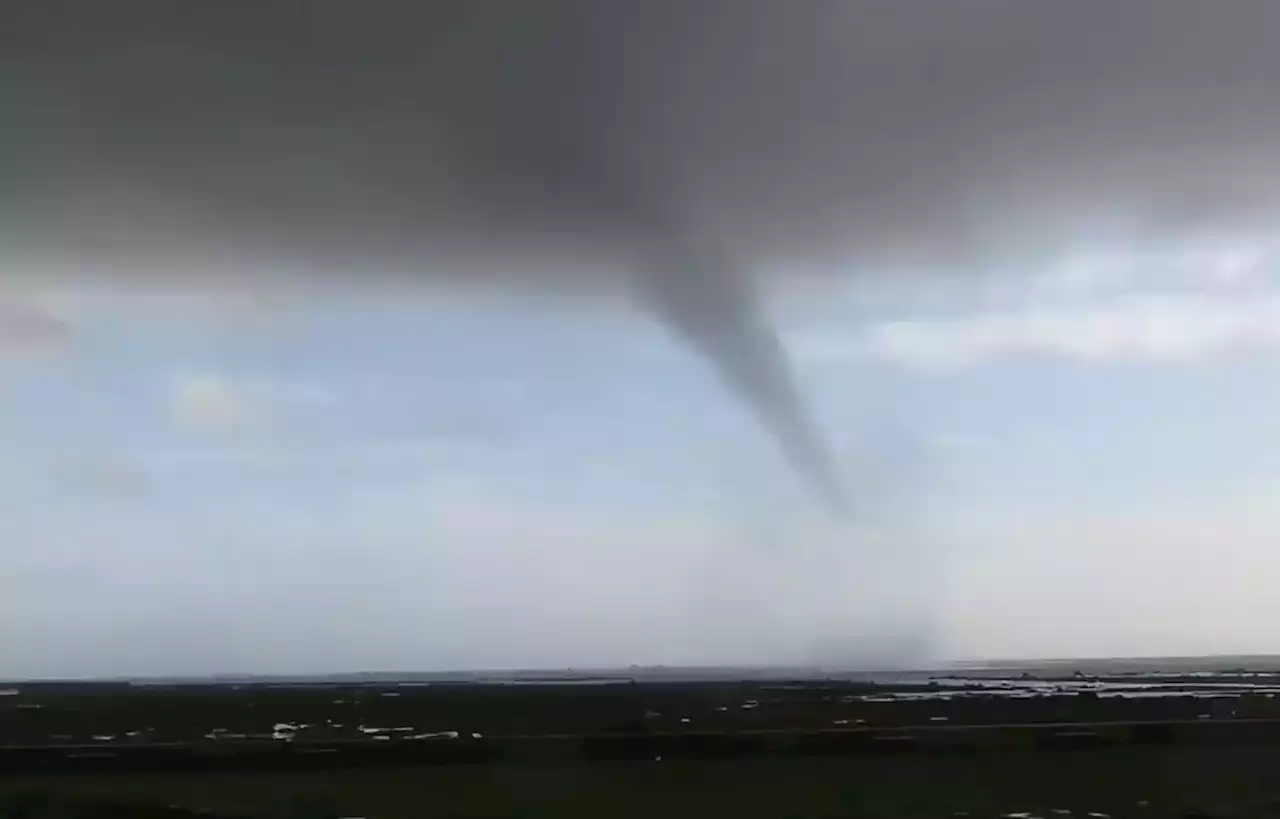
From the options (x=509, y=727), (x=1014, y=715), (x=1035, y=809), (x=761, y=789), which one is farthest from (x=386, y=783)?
(x=1014, y=715)

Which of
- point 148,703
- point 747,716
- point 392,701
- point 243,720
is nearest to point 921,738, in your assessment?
point 747,716

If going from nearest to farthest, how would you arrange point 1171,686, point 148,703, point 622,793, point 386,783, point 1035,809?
point 1035,809
point 622,793
point 386,783
point 148,703
point 1171,686

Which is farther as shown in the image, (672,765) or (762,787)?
(672,765)

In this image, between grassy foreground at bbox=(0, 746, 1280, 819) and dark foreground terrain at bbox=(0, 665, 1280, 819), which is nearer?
grassy foreground at bbox=(0, 746, 1280, 819)

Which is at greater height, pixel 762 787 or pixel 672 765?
pixel 672 765

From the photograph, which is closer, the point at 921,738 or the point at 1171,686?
the point at 921,738

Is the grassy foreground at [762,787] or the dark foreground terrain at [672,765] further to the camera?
the dark foreground terrain at [672,765]

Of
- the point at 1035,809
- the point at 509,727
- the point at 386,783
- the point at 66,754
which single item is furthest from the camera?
the point at 509,727

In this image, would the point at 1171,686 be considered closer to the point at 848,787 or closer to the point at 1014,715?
the point at 1014,715
